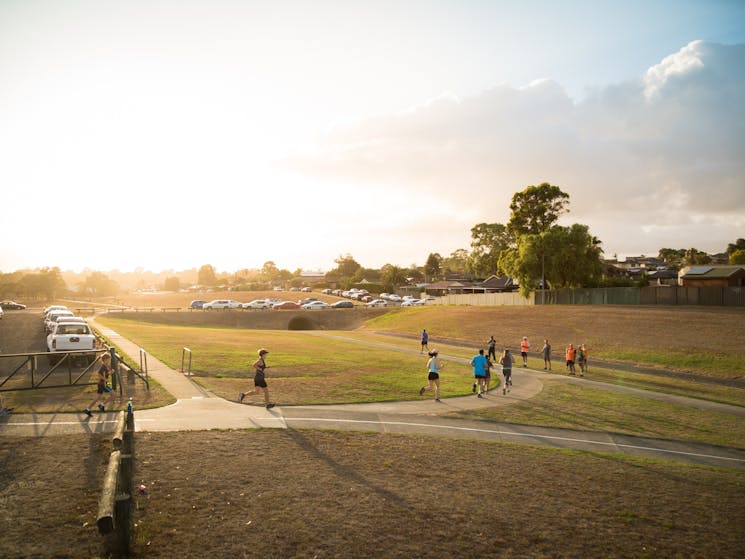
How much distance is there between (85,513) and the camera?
901 centimetres

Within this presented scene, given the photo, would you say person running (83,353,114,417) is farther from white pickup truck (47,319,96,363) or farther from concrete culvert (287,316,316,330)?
concrete culvert (287,316,316,330)

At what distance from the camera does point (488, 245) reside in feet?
401

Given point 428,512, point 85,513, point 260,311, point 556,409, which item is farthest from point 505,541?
point 260,311

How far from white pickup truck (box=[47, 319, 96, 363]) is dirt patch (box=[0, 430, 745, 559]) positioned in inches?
575

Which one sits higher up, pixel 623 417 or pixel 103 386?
pixel 103 386

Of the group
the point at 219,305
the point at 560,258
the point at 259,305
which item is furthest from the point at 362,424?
the point at 259,305

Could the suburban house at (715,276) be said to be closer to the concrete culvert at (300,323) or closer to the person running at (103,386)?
the concrete culvert at (300,323)

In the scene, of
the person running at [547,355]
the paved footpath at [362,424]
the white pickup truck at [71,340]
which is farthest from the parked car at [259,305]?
the paved footpath at [362,424]

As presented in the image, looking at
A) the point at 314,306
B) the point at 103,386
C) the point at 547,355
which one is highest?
the point at 103,386

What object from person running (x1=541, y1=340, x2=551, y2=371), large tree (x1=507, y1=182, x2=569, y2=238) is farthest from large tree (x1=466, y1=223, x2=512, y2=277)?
person running (x1=541, y1=340, x2=551, y2=371)

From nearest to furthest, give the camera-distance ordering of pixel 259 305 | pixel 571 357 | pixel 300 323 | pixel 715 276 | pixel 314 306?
pixel 571 357, pixel 715 276, pixel 300 323, pixel 314 306, pixel 259 305

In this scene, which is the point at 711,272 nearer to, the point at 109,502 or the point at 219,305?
the point at 219,305

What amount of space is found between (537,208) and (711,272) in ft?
78.3

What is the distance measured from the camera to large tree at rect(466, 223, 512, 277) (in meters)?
120
